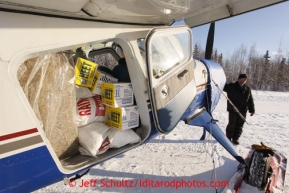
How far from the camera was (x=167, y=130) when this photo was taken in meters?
1.99

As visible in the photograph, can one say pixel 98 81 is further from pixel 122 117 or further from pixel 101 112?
pixel 122 117

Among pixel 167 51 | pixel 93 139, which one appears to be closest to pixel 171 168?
pixel 93 139

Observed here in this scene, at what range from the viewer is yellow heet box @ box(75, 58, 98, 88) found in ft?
5.85

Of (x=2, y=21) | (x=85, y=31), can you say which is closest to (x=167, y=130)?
(x=85, y=31)

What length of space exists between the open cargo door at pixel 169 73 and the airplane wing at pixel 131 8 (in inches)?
7.2

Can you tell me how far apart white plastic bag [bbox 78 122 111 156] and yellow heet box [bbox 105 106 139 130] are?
114 millimetres

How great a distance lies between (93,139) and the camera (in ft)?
5.50

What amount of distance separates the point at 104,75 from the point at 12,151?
→ 3.66 ft

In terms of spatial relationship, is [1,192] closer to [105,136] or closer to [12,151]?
[12,151]

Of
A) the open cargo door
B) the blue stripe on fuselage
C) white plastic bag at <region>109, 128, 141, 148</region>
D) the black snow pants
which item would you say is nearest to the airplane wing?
the open cargo door

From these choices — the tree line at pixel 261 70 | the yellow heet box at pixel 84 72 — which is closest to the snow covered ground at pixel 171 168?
the yellow heet box at pixel 84 72

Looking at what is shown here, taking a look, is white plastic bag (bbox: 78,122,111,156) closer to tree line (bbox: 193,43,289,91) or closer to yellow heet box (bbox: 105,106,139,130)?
yellow heet box (bbox: 105,106,139,130)

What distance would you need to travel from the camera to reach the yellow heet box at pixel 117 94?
1803mm

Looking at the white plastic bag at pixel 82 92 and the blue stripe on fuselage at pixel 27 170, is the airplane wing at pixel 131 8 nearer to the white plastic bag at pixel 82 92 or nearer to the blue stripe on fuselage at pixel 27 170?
the white plastic bag at pixel 82 92
